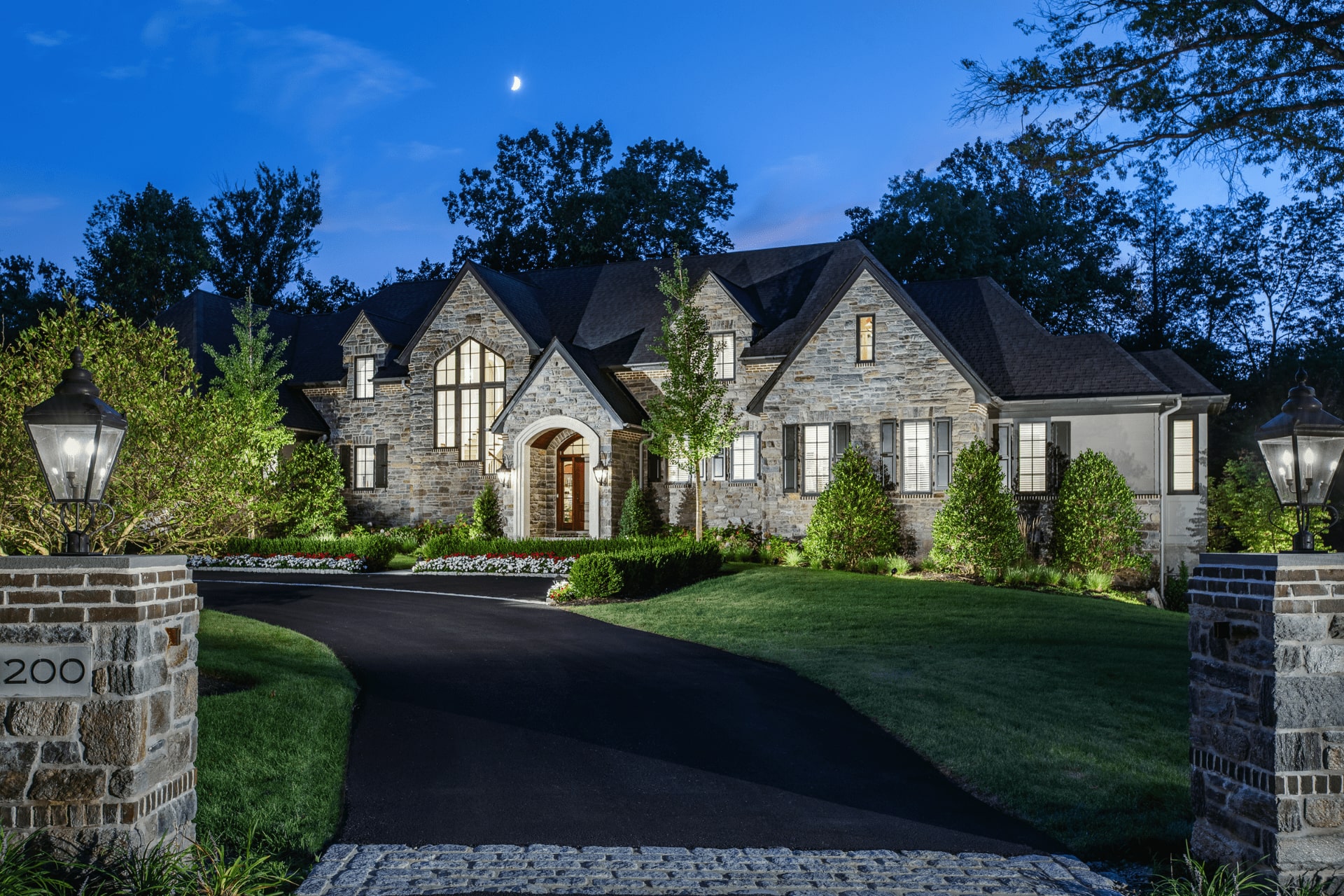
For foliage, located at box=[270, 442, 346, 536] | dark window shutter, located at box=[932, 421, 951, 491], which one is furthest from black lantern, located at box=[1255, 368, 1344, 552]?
foliage, located at box=[270, 442, 346, 536]

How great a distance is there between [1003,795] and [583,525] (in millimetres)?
21743

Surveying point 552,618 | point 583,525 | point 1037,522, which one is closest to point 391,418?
point 583,525

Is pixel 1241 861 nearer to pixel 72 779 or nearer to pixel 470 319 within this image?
pixel 72 779

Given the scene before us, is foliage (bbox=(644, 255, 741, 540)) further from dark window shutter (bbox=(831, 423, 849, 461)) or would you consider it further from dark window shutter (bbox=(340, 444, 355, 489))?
dark window shutter (bbox=(340, 444, 355, 489))

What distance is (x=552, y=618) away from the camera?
15.5 m

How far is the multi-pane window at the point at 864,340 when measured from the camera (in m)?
23.6

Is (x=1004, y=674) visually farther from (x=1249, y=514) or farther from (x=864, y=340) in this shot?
(x=1249, y=514)

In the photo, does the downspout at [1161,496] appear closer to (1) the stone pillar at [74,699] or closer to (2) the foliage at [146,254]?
(1) the stone pillar at [74,699]

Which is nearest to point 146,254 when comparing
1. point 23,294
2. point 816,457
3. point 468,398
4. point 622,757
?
point 23,294

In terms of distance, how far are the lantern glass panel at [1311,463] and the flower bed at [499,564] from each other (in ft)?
53.5

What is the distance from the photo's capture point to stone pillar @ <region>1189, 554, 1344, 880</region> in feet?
17.1

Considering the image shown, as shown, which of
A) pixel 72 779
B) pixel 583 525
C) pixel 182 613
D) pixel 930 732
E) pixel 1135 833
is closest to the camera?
pixel 72 779

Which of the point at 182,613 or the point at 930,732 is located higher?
the point at 182,613

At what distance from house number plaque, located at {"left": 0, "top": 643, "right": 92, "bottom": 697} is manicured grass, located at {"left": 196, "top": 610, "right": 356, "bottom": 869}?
1.26 metres
